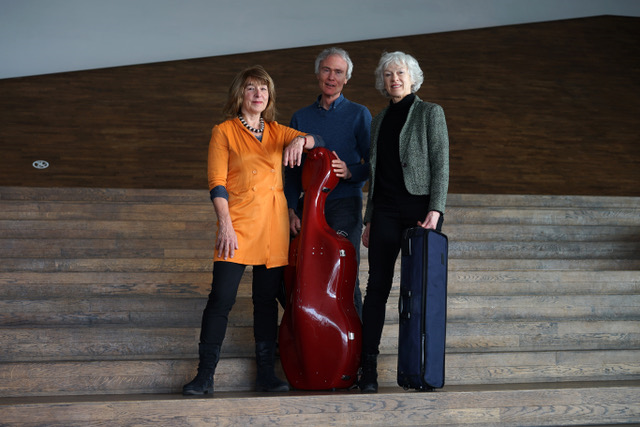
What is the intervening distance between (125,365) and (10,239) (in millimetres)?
1770

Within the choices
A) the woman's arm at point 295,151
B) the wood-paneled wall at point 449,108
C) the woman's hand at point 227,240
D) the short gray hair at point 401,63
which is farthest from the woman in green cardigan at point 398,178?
the wood-paneled wall at point 449,108

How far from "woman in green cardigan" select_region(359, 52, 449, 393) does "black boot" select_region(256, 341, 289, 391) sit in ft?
1.04

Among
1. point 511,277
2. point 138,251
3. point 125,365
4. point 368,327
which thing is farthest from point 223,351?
point 511,277

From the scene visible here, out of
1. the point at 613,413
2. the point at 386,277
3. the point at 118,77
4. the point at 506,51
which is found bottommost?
the point at 613,413

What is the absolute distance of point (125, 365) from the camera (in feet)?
8.25

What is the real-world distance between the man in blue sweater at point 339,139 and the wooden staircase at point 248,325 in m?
0.55

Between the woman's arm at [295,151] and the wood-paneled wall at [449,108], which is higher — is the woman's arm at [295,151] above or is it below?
below

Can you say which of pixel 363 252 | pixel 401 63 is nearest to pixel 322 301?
pixel 401 63

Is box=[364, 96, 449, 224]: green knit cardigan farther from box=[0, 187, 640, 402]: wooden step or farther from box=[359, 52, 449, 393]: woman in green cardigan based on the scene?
box=[0, 187, 640, 402]: wooden step

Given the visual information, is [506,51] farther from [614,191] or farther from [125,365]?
[125,365]

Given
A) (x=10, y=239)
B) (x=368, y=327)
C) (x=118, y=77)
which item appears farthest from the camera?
(x=118, y=77)

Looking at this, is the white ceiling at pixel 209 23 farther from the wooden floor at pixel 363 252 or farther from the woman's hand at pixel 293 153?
the woman's hand at pixel 293 153

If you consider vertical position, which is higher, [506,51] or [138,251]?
[506,51]

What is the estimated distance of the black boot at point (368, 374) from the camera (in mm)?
2412
